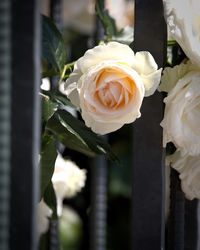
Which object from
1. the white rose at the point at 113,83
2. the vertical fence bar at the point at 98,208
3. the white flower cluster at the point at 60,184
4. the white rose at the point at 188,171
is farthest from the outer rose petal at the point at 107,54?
the vertical fence bar at the point at 98,208

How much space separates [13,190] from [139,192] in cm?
13

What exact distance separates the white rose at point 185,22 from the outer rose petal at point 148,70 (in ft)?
0.11

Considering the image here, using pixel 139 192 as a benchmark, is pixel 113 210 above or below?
below

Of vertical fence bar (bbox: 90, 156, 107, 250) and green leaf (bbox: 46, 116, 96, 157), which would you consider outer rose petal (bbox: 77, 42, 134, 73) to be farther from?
vertical fence bar (bbox: 90, 156, 107, 250)

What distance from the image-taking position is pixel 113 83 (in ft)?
1.24

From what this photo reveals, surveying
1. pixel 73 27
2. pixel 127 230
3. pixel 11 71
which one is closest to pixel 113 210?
pixel 127 230

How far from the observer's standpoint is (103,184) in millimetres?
740

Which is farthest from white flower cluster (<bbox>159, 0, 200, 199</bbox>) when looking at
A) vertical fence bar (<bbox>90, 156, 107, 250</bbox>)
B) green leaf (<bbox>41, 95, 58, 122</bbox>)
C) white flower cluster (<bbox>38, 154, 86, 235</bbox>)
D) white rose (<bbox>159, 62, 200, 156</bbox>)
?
vertical fence bar (<bbox>90, 156, 107, 250</bbox>)

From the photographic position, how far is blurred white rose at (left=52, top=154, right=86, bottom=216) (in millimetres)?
574

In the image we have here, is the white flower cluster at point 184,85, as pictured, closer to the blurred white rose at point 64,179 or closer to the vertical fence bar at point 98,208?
the blurred white rose at point 64,179

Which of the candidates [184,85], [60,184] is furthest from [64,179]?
[184,85]

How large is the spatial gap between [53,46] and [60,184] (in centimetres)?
20

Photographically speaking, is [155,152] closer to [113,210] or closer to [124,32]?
[124,32]

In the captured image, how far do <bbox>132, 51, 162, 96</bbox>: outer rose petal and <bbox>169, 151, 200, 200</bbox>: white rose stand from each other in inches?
3.4
